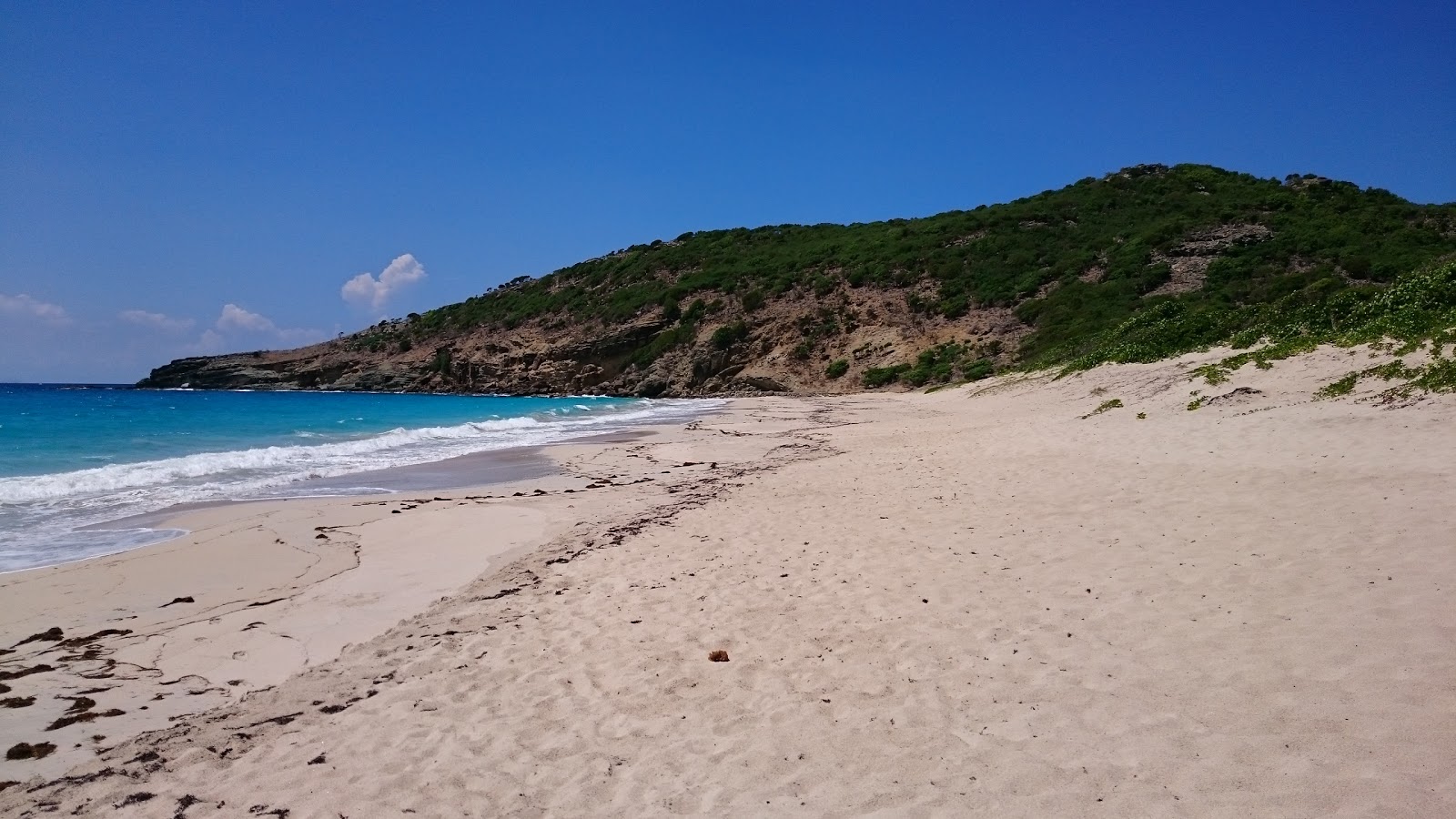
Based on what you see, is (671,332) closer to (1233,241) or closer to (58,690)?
(1233,241)

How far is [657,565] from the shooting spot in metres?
7.79

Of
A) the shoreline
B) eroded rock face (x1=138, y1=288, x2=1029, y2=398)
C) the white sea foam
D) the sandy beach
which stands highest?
eroded rock face (x1=138, y1=288, x2=1029, y2=398)

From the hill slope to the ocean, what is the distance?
20.8 m

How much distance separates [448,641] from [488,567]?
2.30m

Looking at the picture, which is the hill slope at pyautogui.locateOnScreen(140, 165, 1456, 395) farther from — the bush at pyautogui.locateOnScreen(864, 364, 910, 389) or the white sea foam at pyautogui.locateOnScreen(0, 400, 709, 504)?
the white sea foam at pyautogui.locateOnScreen(0, 400, 709, 504)

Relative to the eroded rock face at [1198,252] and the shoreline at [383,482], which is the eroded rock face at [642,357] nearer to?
the eroded rock face at [1198,252]

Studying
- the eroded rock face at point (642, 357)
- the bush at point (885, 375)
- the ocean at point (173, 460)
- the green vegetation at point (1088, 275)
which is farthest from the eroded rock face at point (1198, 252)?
the ocean at point (173, 460)

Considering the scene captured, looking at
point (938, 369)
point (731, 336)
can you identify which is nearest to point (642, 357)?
point (731, 336)

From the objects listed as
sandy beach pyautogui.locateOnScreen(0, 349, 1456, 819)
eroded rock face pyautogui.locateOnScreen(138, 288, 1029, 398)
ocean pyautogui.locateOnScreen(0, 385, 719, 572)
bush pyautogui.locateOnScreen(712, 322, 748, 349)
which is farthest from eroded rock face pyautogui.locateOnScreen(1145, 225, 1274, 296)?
sandy beach pyautogui.locateOnScreen(0, 349, 1456, 819)

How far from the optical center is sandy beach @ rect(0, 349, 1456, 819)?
3.62m

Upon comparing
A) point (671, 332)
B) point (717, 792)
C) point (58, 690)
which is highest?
point (671, 332)

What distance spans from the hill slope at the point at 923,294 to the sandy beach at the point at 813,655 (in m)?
16.4

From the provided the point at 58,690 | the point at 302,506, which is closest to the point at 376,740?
the point at 58,690

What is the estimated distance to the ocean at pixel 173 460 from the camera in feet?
33.4
